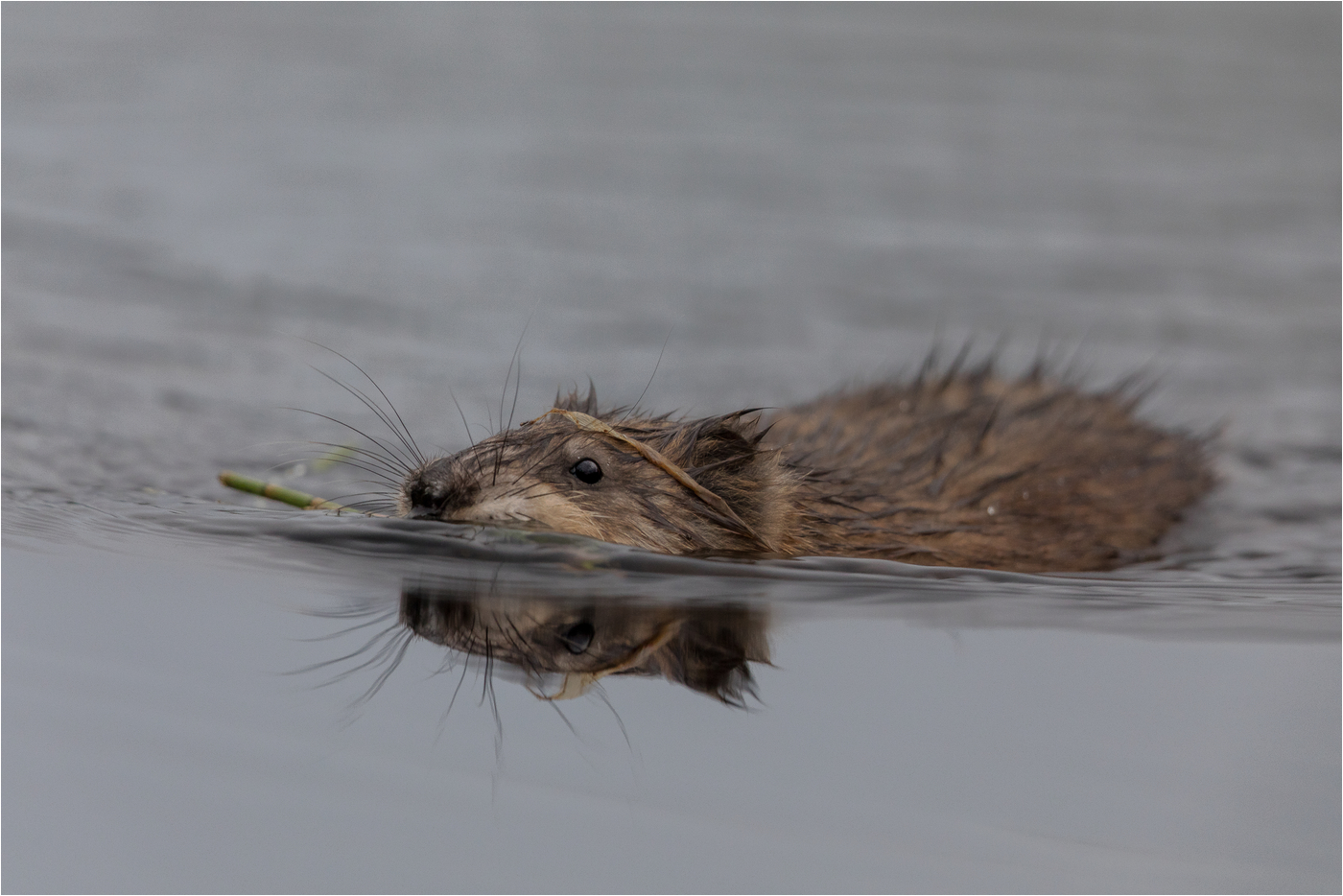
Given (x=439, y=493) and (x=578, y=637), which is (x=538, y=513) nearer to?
(x=439, y=493)

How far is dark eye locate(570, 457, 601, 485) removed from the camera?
5.50 meters

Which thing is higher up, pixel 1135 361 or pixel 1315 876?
pixel 1135 361

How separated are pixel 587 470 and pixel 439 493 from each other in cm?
59

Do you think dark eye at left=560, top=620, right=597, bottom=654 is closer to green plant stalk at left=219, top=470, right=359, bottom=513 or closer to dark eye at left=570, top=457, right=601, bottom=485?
dark eye at left=570, top=457, right=601, bottom=485

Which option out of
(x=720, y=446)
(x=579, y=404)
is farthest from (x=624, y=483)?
(x=579, y=404)

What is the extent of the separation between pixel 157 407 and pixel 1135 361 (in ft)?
24.3

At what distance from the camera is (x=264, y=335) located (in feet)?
34.5

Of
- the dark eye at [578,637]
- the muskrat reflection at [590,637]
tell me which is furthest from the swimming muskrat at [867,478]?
the dark eye at [578,637]

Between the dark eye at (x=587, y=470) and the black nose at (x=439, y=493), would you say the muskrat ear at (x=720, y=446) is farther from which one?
the black nose at (x=439, y=493)

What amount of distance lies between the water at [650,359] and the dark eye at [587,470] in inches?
13.9

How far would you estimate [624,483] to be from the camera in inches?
219

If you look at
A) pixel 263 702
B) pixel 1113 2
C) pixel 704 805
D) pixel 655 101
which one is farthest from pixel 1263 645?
pixel 1113 2

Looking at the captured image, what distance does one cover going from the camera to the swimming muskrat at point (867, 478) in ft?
17.9

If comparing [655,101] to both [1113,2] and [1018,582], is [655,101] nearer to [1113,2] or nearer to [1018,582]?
[1113,2]
